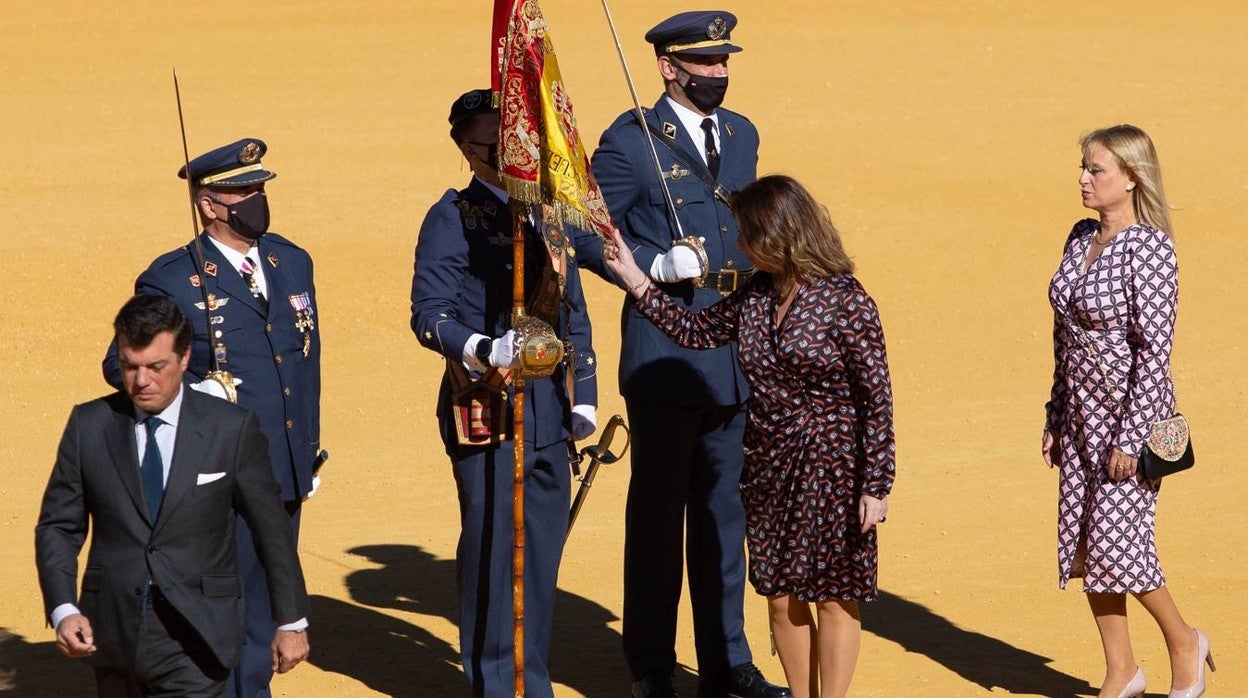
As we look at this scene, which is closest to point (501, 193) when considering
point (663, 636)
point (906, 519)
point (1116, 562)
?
point (663, 636)

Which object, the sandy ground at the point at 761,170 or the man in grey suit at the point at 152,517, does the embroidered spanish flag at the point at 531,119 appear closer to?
the man in grey suit at the point at 152,517

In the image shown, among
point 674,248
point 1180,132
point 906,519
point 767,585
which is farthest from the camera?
point 1180,132

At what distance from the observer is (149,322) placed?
5.10m

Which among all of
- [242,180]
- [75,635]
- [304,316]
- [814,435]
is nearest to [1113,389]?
[814,435]

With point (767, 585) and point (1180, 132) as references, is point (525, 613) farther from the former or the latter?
point (1180, 132)

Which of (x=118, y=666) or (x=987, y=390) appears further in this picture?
(x=987, y=390)

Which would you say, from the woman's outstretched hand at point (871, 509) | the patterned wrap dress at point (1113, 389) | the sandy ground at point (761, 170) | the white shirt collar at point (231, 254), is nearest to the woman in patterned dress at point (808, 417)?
the woman's outstretched hand at point (871, 509)

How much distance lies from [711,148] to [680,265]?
0.74m

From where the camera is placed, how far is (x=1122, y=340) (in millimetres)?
6922

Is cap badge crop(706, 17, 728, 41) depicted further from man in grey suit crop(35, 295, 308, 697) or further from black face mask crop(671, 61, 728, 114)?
man in grey suit crop(35, 295, 308, 697)

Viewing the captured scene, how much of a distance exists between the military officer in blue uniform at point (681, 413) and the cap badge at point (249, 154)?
1342mm

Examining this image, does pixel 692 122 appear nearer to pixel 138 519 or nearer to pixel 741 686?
pixel 741 686

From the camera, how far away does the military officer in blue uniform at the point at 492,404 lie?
21.7ft

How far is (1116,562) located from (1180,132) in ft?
54.7
